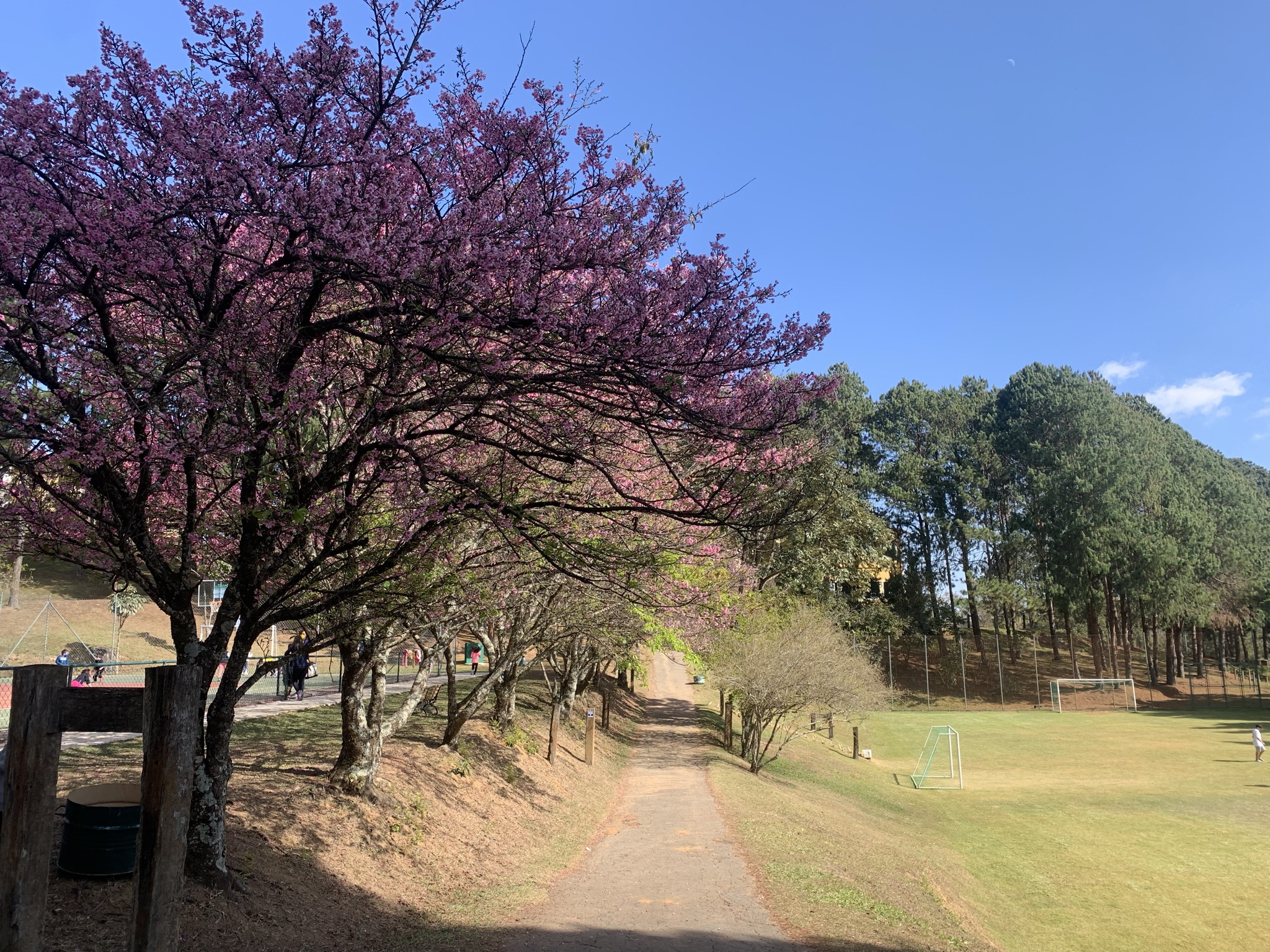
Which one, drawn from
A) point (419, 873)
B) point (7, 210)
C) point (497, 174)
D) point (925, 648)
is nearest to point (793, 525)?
point (497, 174)

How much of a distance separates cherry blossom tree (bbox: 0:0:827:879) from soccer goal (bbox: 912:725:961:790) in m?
26.4

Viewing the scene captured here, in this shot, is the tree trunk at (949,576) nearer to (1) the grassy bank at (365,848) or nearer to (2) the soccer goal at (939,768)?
(2) the soccer goal at (939,768)

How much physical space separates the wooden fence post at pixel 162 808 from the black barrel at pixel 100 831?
2.81 m

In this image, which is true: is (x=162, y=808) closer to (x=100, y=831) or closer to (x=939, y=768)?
(x=100, y=831)

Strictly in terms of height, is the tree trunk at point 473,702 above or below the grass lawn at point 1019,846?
above

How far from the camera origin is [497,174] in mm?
5059

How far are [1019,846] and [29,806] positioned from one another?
71.0 ft

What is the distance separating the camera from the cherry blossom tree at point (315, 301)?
480 centimetres

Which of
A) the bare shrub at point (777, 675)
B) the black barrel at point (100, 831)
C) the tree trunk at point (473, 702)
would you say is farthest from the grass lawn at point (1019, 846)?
the black barrel at point (100, 831)

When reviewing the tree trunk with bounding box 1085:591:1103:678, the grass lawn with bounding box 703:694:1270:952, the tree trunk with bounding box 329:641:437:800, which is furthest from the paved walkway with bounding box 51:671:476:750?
the tree trunk with bounding box 1085:591:1103:678

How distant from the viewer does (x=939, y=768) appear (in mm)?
32500

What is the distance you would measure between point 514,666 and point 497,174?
13.5 metres

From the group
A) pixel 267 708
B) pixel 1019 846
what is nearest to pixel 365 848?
pixel 267 708

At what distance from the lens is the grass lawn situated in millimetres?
12180
